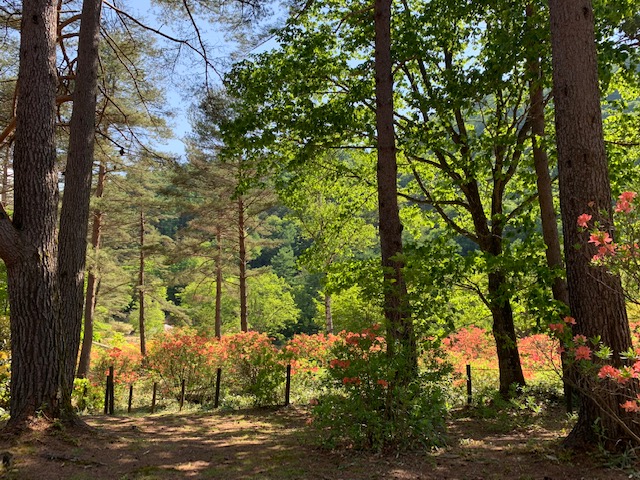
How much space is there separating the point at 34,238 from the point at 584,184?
537cm

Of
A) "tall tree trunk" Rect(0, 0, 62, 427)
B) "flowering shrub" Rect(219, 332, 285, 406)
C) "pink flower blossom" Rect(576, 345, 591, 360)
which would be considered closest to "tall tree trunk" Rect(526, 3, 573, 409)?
"pink flower blossom" Rect(576, 345, 591, 360)

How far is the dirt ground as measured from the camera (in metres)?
3.73

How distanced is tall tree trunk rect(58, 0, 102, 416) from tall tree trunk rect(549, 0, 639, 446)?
531 cm

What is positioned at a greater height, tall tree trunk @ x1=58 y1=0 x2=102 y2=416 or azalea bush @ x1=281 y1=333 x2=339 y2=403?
tall tree trunk @ x1=58 y1=0 x2=102 y2=416

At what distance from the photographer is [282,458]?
454cm

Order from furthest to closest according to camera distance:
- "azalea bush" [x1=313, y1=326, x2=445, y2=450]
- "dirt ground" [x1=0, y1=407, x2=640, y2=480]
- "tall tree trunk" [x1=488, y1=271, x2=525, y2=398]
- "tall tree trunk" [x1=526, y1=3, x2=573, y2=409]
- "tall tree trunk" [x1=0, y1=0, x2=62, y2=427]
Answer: "tall tree trunk" [x1=488, y1=271, x2=525, y2=398]
"tall tree trunk" [x1=526, y1=3, x2=573, y2=409]
"tall tree trunk" [x1=0, y1=0, x2=62, y2=427]
"azalea bush" [x1=313, y1=326, x2=445, y2=450]
"dirt ground" [x1=0, y1=407, x2=640, y2=480]

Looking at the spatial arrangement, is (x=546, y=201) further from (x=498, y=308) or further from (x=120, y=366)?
(x=120, y=366)

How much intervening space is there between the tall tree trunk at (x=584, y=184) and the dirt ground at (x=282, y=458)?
0.50 meters

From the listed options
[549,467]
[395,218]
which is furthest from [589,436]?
[395,218]

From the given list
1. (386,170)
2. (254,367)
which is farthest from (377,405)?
(254,367)

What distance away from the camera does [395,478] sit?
366 cm

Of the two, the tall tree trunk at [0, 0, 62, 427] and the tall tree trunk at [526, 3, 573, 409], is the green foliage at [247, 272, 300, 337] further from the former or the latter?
the tall tree trunk at [0, 0, 62, 427]

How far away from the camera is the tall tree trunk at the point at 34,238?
461 centimetres

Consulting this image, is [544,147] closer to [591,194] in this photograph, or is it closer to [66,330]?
[591,194]
